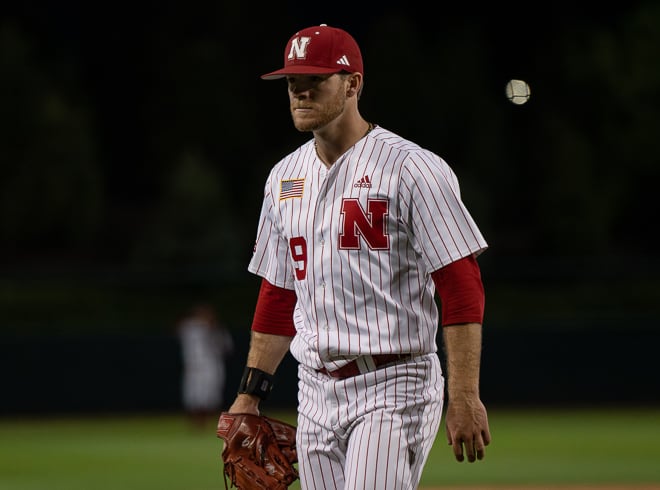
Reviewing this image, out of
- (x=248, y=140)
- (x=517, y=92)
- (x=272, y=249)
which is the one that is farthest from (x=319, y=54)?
(x=248, y=140)

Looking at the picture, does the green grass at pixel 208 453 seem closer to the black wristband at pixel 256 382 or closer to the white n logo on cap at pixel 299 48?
the black wristband at pixel 256 382

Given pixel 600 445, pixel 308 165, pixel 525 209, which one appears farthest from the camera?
pixel 525 209

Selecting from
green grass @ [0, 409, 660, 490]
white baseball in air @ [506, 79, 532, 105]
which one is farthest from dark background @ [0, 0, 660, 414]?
white baseball in air @ [506, 79, 532, 105]

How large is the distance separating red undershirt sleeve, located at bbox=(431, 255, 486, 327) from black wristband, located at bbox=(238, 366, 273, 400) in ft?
2.63

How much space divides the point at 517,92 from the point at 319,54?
97 cm

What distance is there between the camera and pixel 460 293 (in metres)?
3.33

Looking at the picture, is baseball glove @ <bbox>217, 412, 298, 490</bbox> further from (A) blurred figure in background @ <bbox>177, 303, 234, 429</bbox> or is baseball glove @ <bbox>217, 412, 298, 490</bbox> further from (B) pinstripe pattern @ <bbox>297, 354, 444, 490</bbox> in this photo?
(A) blurred figure in background @ <bbox>177, 303, 234, 429</bbox>

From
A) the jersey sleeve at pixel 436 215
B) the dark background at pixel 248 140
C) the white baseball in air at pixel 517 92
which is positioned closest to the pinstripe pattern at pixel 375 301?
the jersey sleeve at pixel 436 215

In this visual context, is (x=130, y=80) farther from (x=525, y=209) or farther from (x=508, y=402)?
(x=508, y=402)

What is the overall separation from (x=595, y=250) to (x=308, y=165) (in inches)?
1490

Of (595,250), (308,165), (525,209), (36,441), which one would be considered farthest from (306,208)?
(525,209)

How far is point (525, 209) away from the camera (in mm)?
43906

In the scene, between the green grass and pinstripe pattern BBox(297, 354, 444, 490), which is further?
the green grass

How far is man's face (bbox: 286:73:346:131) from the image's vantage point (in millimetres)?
3512
